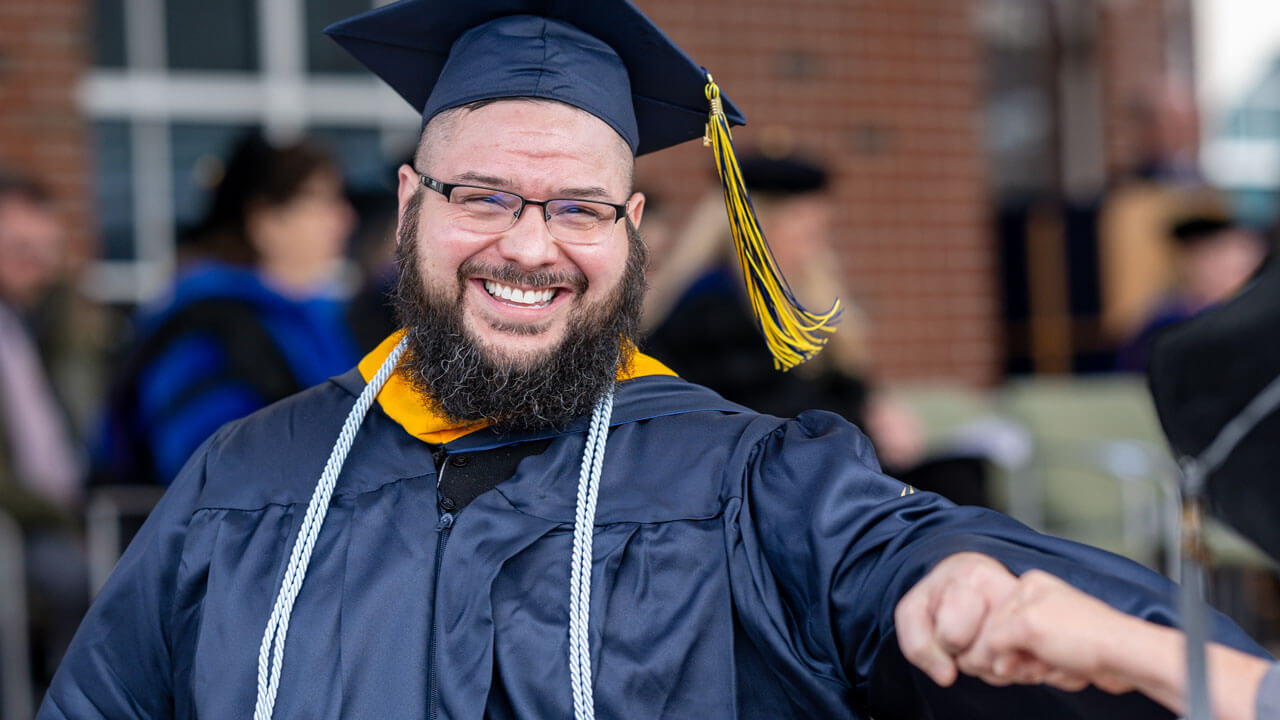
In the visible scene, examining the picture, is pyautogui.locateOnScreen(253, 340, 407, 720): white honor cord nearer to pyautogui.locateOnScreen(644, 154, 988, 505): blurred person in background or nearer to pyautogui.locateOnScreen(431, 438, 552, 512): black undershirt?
pyautogui.locateOnScreen(431, 438, 552, 512): black undershirt

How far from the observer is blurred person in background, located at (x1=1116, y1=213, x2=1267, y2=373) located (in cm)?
598

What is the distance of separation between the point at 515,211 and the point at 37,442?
310 cm

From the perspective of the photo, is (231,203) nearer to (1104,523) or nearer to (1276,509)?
(1276,509)

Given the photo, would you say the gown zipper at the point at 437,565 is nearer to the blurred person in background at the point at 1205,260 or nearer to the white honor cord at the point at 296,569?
the white honor cord at the point at 296,569

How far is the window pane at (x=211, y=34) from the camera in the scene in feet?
18.1

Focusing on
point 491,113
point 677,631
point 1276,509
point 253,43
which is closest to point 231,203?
point 253,43

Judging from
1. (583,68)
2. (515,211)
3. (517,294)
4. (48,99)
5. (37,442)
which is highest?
(48,99)

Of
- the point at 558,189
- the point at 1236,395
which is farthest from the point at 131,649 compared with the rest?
the point at 1236,395

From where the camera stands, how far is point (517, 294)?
1.96 m

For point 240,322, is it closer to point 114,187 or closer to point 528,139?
point 114,187

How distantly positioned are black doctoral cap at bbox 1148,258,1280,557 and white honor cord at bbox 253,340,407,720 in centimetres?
112

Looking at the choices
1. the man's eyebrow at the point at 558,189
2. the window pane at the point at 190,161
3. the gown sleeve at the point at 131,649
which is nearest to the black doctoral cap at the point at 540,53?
the man's eyebrow at the point at 558,189

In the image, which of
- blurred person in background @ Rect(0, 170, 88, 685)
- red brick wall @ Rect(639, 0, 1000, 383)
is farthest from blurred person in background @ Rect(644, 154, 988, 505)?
blurred person in background @ Rect(0, 170, 88, 685)

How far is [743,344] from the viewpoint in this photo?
4.45m
